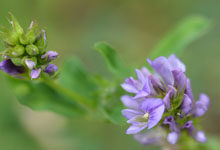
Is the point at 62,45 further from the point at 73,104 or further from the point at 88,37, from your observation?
the point at 73,104

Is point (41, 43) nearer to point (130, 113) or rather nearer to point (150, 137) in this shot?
point (130, 113)

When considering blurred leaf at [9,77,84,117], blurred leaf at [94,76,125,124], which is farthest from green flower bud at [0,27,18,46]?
blurred leaf at [94,76,125,124]

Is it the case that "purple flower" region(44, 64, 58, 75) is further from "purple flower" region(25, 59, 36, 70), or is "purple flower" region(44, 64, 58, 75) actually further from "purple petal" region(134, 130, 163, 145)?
"purple petal" region(134, 130, 163, 145)

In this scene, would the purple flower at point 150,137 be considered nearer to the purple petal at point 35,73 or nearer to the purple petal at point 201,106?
the purple petal at point 201,106

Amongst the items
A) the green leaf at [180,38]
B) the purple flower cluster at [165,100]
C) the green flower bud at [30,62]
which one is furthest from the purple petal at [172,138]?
the green leaf at [180,38]

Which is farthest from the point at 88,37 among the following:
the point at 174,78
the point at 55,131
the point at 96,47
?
the point at 174,78
